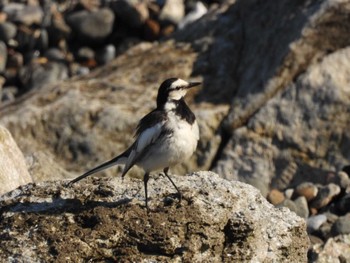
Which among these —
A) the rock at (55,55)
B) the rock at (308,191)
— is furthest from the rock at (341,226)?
the rock at (55,55)

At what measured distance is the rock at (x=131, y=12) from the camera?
80.6ft

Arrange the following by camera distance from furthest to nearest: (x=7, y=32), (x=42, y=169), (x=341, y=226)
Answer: (x=7, y=32) → (x=341, y=226) → (x=42, y=169)

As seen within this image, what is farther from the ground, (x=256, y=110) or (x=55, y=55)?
(x=256, y=110)

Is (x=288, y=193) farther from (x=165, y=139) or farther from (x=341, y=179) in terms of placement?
(x=165, y=139)

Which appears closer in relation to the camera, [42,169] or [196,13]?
[42,169]

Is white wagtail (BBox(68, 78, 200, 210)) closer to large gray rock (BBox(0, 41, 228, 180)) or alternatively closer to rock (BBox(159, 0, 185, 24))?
large gray rock (BBox(0, 41, 228, 180))

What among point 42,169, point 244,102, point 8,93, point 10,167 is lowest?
point 8,93

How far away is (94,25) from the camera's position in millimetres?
24500

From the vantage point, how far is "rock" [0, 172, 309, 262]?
26.4 feet

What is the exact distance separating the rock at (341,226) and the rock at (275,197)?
1.30 m

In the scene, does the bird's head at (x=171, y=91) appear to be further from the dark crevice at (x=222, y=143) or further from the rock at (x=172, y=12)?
the rock at (x=172, y=12)

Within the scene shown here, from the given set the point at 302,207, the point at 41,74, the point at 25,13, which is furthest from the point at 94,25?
the point at 302,207

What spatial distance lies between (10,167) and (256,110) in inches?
216

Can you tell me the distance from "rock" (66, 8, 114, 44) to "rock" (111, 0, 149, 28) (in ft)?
0.95
